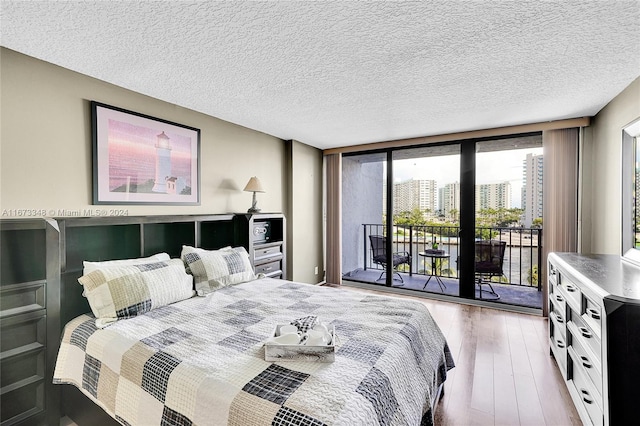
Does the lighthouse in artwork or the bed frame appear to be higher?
the lighthouse in artwork

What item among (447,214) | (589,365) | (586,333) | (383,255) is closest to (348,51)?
(586,333)

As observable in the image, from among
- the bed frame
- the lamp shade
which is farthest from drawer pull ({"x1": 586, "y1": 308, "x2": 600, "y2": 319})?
the lamp shade

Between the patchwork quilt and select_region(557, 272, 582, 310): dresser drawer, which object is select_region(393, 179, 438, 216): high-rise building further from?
the patchwork quilt

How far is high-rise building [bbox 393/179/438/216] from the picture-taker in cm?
485

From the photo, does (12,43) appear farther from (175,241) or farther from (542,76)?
(542,76)

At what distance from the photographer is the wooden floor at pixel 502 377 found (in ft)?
6.19

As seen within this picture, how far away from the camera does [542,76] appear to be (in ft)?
7.34

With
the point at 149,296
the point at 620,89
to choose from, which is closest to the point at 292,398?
the point at 149,296

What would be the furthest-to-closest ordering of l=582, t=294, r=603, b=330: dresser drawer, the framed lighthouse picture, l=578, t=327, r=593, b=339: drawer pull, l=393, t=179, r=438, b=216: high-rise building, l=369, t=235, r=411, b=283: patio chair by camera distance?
l=369, t=235, r=411, b=283: patio chair, l=393, t=179, r=438, b=216: high-rise building, the framed lighthouse picture, l=578, t=327, r=593, b=339: drawer pull, l=582, t=294, r=603, b=330: dresser drawer

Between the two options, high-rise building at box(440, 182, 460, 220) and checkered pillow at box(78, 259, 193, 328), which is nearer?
checkered pillow at box(78, 259, 193, 328)

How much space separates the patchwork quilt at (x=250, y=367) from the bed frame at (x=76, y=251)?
17 cm

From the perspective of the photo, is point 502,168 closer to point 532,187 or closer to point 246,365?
point 532,187

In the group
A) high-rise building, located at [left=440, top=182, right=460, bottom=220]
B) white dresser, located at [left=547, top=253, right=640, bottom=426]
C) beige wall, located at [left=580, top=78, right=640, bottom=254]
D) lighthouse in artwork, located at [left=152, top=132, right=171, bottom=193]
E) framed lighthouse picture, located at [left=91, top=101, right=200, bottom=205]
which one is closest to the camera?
white dresser, located at [left=547, top=253, right=640, bottom=426]

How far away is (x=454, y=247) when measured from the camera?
510 centimetres
